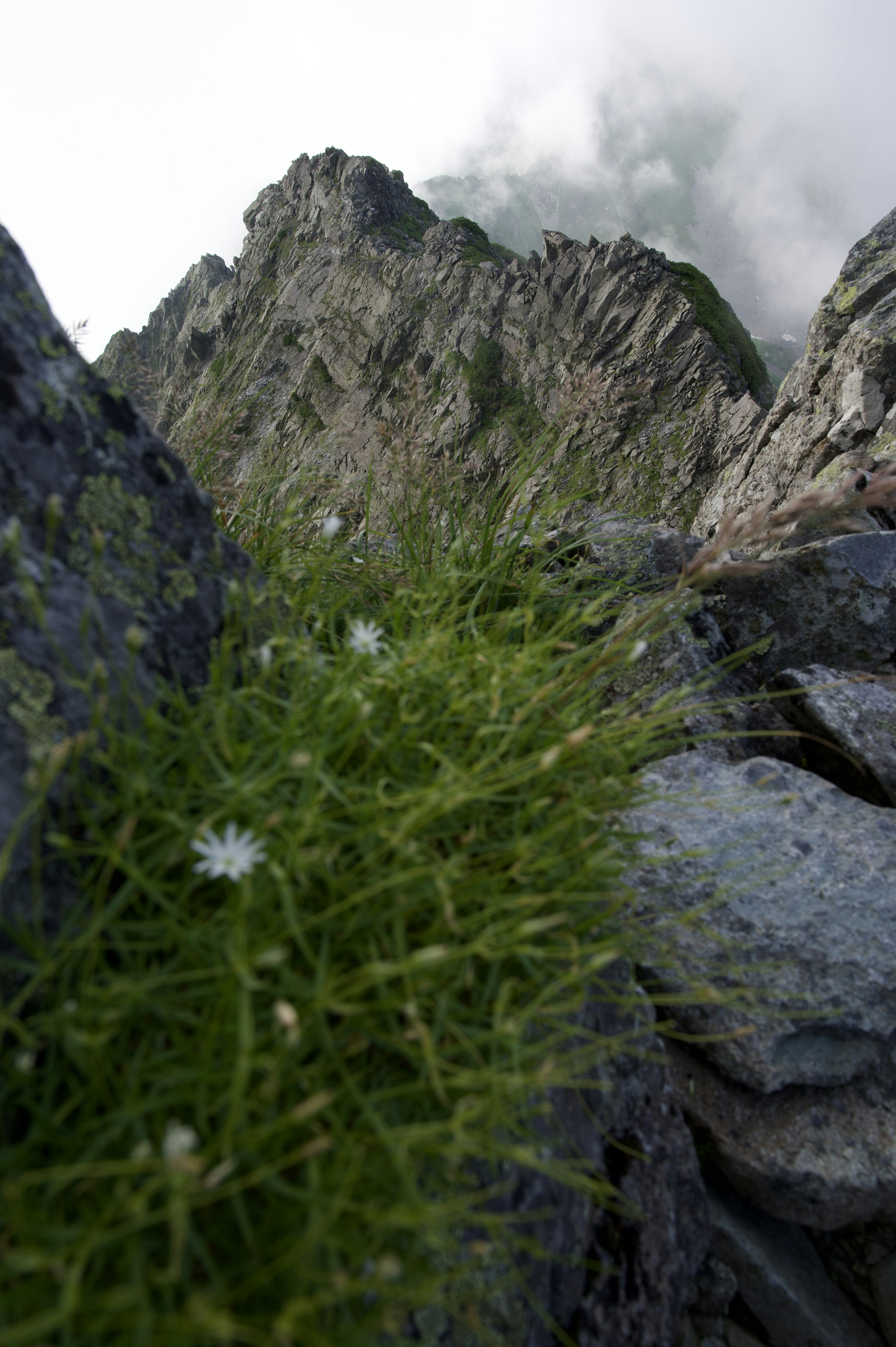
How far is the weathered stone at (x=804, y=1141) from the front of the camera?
2535mm

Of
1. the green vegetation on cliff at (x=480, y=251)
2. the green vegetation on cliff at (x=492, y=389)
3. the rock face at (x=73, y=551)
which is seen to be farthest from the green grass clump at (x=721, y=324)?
the rock face at (x=73, y=551)

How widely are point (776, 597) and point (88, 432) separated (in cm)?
433

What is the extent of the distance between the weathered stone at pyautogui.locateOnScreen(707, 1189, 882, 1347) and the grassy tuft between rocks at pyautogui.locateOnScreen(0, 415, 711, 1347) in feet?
3.80

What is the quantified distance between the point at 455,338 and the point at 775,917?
54509 millimetres

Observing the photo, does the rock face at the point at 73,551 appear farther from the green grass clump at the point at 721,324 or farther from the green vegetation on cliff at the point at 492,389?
the green vegetation on cliff at the point at 492,389

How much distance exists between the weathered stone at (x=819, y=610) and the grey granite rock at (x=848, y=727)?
2.20ft

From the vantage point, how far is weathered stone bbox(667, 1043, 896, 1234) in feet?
8.32

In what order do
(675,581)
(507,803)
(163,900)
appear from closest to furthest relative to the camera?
(163,900), (507,803), (675,581)

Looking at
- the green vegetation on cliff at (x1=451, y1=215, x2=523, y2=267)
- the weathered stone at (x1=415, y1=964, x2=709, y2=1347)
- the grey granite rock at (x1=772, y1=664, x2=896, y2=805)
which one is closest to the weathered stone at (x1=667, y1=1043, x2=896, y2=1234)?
the weathered stone at (x1=415, y1=964, x2=709, y2=1347)

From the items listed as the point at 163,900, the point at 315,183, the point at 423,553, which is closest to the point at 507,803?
the point at 163,900

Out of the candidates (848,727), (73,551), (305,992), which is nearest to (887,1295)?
(848,727)

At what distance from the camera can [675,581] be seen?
4.38m

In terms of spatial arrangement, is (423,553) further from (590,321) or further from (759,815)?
(590,321)

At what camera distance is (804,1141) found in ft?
8.51
